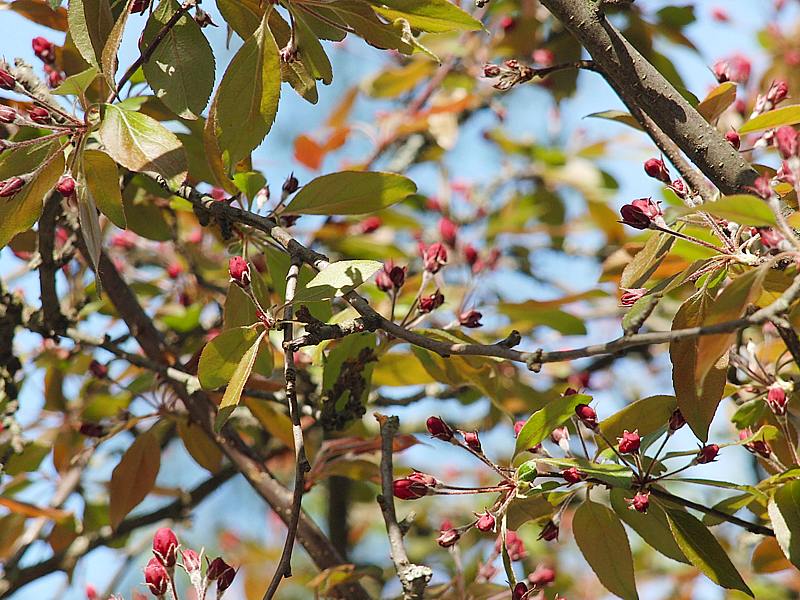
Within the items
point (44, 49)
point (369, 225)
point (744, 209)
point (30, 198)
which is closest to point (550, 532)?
point (744, 209)

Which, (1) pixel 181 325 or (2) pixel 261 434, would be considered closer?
(1) pixel 181 325

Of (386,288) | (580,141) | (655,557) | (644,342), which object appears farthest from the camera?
(580,141)

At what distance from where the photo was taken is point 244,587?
2.20 m

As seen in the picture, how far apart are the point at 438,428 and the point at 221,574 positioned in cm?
29

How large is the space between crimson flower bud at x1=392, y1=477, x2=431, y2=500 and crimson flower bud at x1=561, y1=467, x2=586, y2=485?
0.16 meters

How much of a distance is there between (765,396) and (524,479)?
0.38m

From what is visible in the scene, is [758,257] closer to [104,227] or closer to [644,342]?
[644,342]

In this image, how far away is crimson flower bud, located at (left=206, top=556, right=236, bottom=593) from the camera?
3.26ft

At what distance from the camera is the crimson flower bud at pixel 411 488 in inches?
41.4

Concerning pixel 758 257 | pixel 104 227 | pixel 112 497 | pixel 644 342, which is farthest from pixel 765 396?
pixel 104 227

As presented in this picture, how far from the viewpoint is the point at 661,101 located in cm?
102

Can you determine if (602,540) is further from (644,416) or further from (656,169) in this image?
(656,169)

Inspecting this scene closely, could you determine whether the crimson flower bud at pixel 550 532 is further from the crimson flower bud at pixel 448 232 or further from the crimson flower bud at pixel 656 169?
the crimson flower bud at pixel 448 232

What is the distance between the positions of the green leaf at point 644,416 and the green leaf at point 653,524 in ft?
0.26
